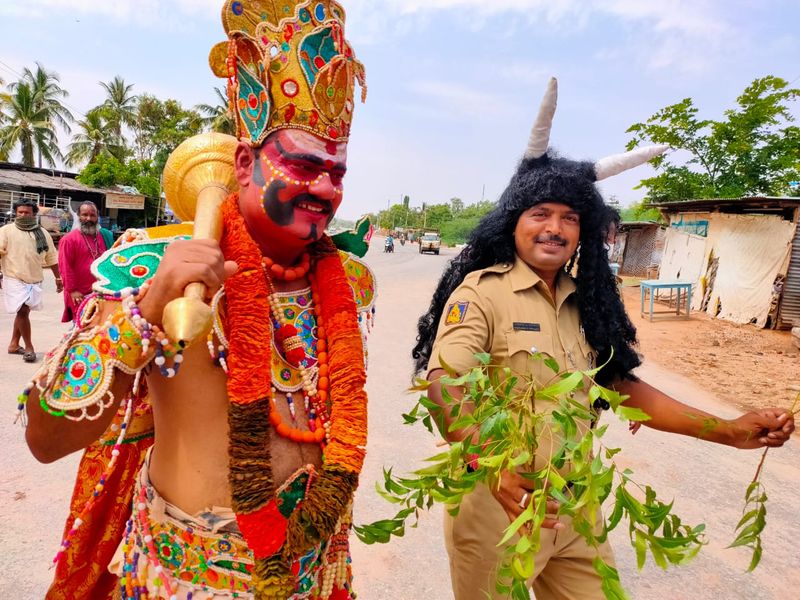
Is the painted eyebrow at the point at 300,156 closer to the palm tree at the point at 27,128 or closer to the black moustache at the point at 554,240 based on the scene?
the black moustache at the point at 554,240

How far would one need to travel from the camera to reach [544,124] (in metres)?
2.01

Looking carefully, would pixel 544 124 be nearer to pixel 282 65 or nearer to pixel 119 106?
pixel 282 65

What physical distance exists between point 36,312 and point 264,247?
8.33 m

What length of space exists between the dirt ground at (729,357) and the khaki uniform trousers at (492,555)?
6.15 m

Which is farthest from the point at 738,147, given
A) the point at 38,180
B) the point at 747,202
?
the point at 38,180

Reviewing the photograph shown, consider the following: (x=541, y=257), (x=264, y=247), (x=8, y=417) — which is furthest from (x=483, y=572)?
(x=8, y=417)

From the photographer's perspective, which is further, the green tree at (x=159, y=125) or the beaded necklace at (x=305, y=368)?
the green tree at (x=159, y=125)

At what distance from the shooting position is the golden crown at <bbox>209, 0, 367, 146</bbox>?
4.99 feet

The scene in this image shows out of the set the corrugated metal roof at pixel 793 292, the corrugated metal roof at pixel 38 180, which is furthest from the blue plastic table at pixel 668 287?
the corrugated metal roof at pixel 38 180

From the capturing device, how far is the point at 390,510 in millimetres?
3430

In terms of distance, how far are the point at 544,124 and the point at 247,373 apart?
1.45m

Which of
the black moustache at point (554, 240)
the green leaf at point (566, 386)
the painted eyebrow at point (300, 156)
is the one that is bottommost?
the green leaf at point (566, 386)

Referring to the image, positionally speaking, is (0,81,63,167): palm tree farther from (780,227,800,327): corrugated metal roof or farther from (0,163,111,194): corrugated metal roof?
(780,227,800,327): corrugated metal roof

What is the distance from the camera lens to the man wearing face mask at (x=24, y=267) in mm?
5707
